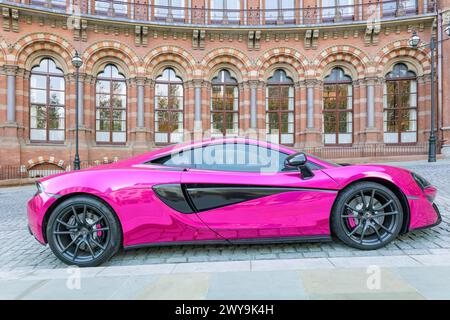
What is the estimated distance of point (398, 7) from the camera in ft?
48.7

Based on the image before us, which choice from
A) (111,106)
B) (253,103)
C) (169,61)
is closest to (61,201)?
(111,106)

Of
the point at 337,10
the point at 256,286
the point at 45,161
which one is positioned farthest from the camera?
the point at 337,10

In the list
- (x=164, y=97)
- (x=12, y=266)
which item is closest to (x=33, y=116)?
(x=164, y=97)

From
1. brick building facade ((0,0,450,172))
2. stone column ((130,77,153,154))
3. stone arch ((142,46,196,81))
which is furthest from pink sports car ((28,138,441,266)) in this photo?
stone arch ((142,46,196,81))

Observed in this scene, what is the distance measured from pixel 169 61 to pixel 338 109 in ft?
34.7

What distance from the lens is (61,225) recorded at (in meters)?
2.80

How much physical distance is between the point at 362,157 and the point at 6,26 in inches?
784

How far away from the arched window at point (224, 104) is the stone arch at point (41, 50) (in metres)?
8.03

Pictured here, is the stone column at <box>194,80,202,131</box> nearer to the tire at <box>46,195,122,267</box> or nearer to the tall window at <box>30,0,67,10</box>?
the tall window at <box>30,0,67,10</box>

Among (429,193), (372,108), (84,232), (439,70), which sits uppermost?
(439,70)

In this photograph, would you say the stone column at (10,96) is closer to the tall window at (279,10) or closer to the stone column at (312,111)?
the tall window at (279,10)

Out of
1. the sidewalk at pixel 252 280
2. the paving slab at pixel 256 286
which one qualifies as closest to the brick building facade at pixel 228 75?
the sidewalk at pixel 252 280

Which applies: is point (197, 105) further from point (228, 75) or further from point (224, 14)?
point (224, 14)
